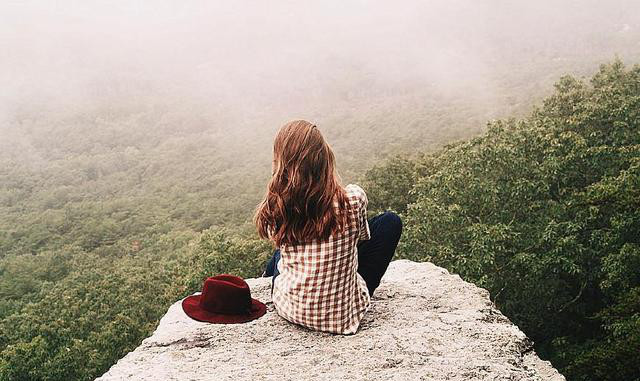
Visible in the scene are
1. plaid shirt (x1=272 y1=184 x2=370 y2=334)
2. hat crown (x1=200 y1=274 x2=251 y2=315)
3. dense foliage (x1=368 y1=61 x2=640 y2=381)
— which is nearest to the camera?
plaid shirt (x1=272 y1=184 x2=370 y2=334)

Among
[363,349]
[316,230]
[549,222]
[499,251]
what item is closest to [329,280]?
[316,230]

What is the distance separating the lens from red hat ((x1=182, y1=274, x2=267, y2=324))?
208 inches

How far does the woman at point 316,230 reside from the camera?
462 cm

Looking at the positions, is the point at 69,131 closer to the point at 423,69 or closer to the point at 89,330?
the point at 423,69

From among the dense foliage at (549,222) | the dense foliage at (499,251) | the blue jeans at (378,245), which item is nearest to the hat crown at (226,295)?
the blue jeans at (378,245)

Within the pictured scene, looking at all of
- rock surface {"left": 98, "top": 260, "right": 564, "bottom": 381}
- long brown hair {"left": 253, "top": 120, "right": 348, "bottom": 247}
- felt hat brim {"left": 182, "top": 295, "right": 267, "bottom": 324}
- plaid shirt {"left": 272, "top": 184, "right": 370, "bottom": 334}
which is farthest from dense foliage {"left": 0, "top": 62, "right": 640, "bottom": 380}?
long brown hair {"left": 253, "top": 120, "right": 348, "bottom": 247}

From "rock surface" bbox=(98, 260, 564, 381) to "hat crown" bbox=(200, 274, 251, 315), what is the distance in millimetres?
217

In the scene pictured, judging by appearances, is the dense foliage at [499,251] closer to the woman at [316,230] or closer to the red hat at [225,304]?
the woman at [316,230]

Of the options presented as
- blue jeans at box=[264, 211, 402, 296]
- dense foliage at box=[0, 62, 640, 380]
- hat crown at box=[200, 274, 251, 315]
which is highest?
blue jeans at box=[264, 211, 402, 296]

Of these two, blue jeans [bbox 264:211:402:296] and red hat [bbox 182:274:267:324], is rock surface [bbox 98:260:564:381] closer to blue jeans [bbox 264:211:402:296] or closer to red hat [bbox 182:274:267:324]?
red hat [bbox 182:274:267:324]

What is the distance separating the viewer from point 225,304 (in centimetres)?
543

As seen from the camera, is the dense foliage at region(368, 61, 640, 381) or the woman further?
the dense foliage at region(368, 61, 640, 381)

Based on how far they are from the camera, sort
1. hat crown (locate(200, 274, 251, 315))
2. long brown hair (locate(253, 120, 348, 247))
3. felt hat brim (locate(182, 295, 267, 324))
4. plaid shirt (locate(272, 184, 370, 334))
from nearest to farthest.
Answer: long brown hair (locate(253, 120, 348, 247)), plaid shirt (locate(272, 184, 370, 334)), hat crown (locate(200, 274, 251, 315)), felt hat brim (locate(182, 295, 267, 324))

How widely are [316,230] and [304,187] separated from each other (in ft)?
1.20
